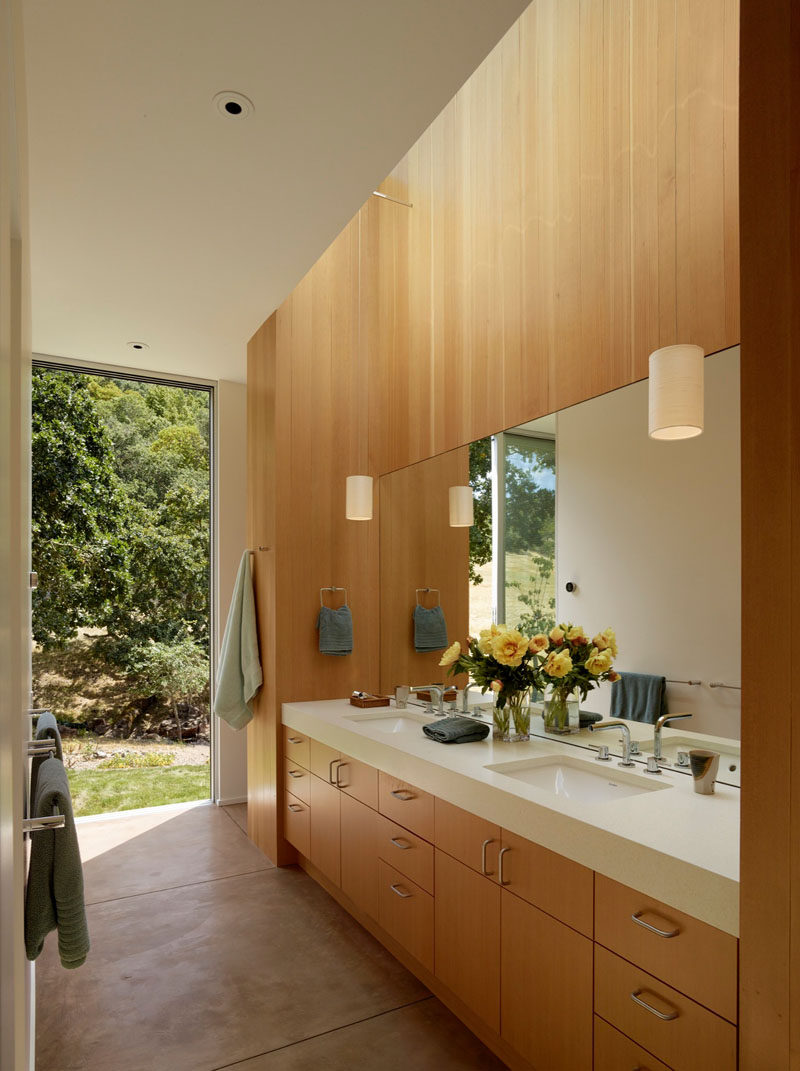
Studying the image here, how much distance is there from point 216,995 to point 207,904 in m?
0.69

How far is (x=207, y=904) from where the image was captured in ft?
10.00

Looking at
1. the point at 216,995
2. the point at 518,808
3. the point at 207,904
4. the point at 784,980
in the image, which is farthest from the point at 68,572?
the point at 784,980

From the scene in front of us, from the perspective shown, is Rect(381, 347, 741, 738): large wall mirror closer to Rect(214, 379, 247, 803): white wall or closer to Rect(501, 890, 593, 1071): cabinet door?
Rect(501, 890, 593, 1071): cabinet door

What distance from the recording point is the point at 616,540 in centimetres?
228

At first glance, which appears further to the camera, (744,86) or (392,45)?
(392,45)

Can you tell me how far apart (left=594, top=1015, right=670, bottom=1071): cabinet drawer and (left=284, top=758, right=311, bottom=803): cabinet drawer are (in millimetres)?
1841

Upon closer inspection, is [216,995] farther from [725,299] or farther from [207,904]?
[725,299]

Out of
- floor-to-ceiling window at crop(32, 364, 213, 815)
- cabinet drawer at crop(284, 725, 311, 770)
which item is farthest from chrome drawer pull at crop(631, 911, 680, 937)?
floor-to-ceiling window at crop(32, 364, 213, 815)

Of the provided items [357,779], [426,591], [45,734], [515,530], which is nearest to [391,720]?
[357,779]

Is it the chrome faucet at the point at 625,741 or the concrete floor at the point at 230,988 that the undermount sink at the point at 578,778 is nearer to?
the chrome faucet at the point at 625,741

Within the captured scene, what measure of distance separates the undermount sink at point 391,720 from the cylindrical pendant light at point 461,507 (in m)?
0.87

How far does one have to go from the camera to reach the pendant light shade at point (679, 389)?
192 centimetres

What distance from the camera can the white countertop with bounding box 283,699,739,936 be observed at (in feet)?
4.44

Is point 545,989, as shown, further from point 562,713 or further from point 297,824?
point 297,824
